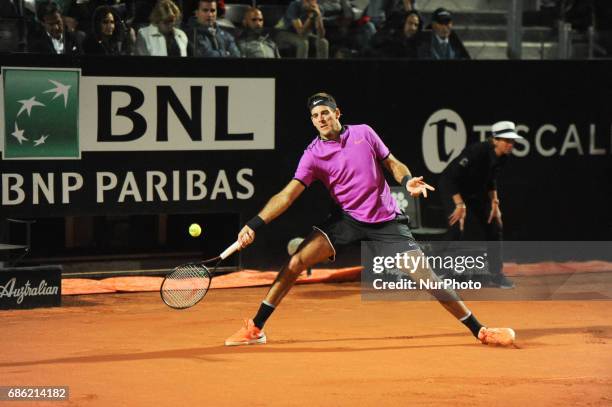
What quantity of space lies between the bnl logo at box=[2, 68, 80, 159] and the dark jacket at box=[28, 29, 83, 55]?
21 cm

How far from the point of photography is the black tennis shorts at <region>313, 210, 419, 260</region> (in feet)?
27.3

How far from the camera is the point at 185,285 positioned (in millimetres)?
8383

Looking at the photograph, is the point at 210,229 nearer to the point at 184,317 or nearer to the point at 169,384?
the point at 184,317

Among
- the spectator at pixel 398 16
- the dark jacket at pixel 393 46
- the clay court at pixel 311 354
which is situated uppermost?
the spectator at pixel 398 16

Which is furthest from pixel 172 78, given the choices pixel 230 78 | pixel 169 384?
pixel 169 384

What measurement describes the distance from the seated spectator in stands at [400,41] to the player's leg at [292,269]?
4.79 meters

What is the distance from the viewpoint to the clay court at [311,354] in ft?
22.7

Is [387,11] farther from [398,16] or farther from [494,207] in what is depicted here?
[494,207]

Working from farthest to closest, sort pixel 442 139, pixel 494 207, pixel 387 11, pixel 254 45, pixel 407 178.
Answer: pixel 387 11
pixel 442 139
pixel 254 45
pixel 494 207
pixel 407 178

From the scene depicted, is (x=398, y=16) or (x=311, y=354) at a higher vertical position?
(x=398, y=16)

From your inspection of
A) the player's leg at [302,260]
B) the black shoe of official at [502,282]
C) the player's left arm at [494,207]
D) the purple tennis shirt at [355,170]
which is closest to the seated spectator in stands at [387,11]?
the player's left arm at [494,207]
